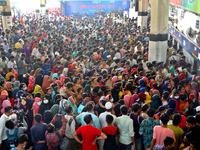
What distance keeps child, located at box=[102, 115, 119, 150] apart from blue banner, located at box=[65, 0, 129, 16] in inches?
1097

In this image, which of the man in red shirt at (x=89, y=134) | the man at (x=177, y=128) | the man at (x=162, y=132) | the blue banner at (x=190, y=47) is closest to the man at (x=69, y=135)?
the man in red shirt at (x=89, y=134)

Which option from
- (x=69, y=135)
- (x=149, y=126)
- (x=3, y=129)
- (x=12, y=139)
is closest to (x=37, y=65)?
(x=3, y=129)

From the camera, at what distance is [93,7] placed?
30969mm

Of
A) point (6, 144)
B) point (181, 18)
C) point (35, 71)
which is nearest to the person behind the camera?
point (6, 144)

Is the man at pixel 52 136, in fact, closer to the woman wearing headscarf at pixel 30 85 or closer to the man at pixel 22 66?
the woman wearing headscarf at pixel 30 85

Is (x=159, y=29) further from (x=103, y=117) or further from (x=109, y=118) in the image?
(x=109, y=118)

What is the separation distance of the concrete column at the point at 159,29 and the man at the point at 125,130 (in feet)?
20.4

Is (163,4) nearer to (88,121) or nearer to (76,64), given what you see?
(76,64)

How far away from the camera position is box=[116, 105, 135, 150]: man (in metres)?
4.13

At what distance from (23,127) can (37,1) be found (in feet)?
128

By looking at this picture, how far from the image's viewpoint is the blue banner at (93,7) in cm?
3061

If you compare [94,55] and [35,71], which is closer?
[35,71]

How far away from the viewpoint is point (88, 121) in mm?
3971

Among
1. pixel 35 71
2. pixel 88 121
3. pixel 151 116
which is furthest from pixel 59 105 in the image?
pixel 35 71
